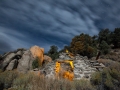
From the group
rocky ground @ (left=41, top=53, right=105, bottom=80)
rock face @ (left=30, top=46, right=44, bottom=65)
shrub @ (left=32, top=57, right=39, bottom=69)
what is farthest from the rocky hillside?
rocky ground @ (left=41, top=53, right=105, bottom=80)

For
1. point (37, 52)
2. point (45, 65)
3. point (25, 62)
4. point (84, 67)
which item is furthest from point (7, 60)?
point (84, 67)

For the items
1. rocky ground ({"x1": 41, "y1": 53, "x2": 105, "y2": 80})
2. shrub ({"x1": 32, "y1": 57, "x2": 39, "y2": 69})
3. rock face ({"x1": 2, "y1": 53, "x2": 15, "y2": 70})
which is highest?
rock face ({"x1": 2, "y1": 53, "x2": 15, "y2": 70})

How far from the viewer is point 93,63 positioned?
8.70m

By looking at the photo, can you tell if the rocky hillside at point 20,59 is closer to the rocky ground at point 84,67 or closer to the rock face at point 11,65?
the rock face at point 11,65

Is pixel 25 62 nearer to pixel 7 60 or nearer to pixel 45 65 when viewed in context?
pixel 7 60

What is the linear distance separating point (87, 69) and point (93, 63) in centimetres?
73

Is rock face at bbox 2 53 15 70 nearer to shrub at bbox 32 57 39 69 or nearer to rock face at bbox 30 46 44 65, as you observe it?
rock face at bbox 30 46 44 65

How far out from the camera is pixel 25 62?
14086 millimetres

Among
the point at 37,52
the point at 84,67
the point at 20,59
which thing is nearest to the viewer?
the point at 84,67

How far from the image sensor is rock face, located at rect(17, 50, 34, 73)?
13547 mm

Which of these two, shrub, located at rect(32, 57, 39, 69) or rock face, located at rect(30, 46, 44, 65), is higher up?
rock face, located at rect(30, 46, 44, 65)

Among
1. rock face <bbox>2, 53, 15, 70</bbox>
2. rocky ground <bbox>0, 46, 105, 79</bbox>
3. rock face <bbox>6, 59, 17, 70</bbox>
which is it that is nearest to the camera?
rocky ground <bbox>0, 46, 105, 79</bbox>

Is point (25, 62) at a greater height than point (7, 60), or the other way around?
point (7, 60)

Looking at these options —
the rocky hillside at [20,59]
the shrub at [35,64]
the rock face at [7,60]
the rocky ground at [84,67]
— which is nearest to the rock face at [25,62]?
the rocky hillside at [20,59]
